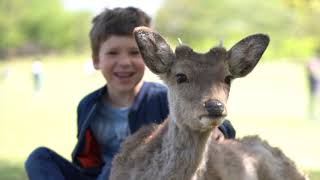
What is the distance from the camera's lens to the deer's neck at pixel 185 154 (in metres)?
5.73

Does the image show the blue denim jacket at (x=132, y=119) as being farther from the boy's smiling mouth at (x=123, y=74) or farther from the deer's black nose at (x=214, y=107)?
the deer's black nose at (x=214, y=107)

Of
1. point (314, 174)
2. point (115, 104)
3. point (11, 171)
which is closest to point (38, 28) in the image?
point (11, 171)

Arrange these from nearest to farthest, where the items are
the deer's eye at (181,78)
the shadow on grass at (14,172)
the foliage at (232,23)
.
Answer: the deer's eye at (181,78), the shadow on grass at (14,172), the foliage at (232,23)

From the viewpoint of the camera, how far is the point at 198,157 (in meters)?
5.76

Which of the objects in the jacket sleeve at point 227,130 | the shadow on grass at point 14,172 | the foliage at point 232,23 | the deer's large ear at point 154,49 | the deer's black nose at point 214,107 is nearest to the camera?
the deer's black nose at point 214,107

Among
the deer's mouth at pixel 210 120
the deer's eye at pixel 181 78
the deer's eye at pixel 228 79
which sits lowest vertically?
the deer's mouth at pixel 210 120

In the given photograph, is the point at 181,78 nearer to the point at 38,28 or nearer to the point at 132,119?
the point at 132,119

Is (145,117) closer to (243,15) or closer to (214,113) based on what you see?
(214,113)

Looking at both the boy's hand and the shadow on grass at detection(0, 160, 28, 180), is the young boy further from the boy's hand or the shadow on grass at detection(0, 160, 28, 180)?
the shadow on grass at detection(0, 160, 28, 180)

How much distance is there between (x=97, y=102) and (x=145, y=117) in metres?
0.57

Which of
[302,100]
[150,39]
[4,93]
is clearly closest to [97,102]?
[150,39]

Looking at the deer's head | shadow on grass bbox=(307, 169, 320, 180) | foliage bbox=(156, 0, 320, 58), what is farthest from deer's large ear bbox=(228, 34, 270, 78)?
foliage bbox=(156, 0, 320, 58)

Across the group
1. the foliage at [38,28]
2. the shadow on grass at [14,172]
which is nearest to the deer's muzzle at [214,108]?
the shadow on grass at [14,172]

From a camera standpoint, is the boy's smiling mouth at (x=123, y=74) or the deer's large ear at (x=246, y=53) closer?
the deer's large ear at (x=246, y=53)
